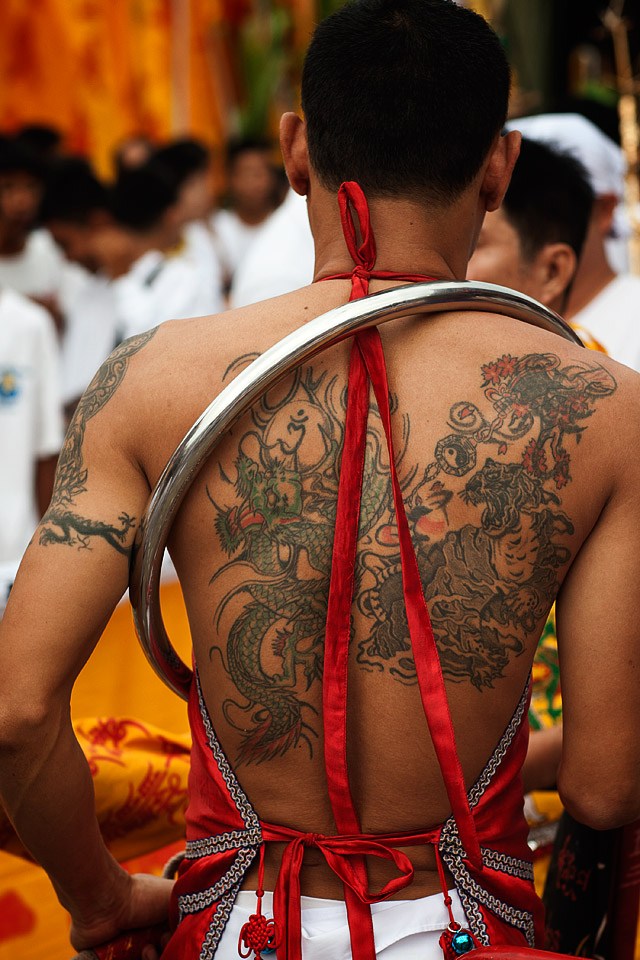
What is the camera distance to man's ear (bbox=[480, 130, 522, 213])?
144 centimetres

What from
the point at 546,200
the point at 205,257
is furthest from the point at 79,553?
the point at 205,257

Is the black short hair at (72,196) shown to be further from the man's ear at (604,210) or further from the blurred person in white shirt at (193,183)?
the man's ear at (604,210)

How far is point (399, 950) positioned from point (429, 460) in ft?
1.93

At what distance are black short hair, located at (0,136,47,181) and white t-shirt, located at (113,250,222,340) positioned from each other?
785 millimetres

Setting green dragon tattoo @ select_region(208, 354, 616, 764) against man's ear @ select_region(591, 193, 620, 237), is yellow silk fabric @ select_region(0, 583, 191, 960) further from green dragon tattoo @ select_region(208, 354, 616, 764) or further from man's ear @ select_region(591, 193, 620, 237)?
man's ear @ select_region(591, 193, 620, 237)

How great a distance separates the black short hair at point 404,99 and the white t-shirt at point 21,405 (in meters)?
3.09

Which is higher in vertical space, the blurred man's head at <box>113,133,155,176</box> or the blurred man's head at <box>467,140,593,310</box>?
the blurred man's head at <box>113,133,155,176</box>

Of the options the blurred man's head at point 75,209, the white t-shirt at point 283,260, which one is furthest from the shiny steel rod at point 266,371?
the blurred man's head at point 75,209

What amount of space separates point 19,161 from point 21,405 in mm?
2114

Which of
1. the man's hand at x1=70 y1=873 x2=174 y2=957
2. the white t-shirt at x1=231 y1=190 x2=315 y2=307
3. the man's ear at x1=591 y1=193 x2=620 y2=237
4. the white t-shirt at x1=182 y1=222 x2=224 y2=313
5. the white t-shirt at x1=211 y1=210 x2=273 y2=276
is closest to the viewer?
the man's hand at x1=70 y1=873 x2=174 y2=957

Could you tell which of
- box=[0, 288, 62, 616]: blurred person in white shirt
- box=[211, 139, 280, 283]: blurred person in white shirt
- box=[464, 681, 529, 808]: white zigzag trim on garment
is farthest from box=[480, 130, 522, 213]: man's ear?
box=[211, 139, 280, 283]: blurred person in white shirt

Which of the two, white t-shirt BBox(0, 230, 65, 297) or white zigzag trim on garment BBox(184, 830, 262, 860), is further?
white t-shirt BBox(0, 230, 65, 297)

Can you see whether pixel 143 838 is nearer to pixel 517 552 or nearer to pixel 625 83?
pixel 517 552

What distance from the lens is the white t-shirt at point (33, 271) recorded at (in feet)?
19.8
